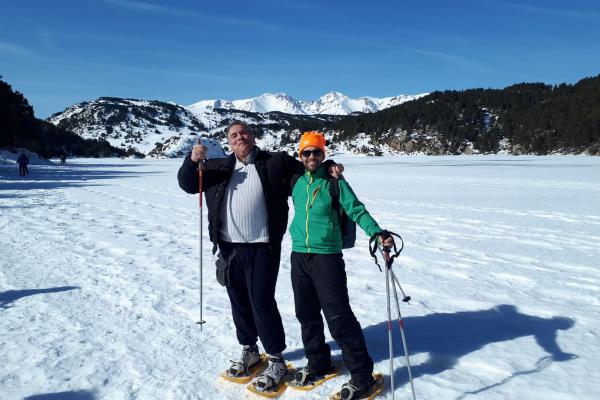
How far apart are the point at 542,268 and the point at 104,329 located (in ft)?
20.6

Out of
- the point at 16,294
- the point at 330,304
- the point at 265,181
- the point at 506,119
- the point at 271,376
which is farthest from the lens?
the point at 506,119

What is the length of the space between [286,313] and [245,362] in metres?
1.51

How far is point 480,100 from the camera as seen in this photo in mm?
151750

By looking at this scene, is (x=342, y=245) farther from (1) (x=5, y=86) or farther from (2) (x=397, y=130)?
(2) (x=397, y=130)

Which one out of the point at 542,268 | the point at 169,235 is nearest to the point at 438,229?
the point at 542,268

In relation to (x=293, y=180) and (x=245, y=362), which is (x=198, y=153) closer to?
(x=293, y=180)

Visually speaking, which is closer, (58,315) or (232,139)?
(232,139)

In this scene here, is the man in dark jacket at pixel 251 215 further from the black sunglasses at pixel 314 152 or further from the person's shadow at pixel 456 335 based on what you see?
the person's shadow at pixel 456 335

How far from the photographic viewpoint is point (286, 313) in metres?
5.20

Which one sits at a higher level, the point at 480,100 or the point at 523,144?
the point at 480,100

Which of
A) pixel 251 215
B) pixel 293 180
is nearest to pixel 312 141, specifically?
pixel 293 180

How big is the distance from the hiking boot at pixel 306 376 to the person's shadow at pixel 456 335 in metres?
0.51

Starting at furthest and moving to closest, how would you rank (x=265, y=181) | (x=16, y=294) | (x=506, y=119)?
(x=506, y=119) < (x=16, y=294) < (x=265, y=181)

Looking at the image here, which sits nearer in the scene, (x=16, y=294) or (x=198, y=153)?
(x=198, y=153)
